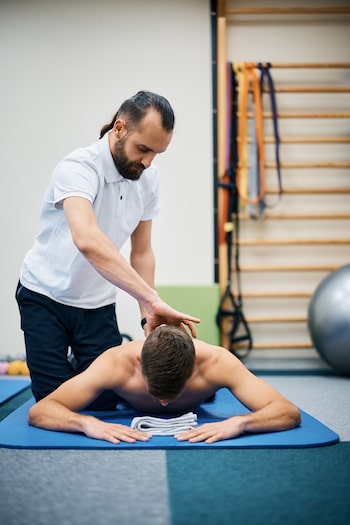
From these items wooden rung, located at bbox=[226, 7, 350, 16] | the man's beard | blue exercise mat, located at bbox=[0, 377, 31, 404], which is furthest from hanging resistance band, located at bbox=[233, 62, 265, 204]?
the man's beard

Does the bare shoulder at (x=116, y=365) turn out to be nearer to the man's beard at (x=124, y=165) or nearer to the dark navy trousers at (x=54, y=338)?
the dark navy trousers at (x=54, y=338)

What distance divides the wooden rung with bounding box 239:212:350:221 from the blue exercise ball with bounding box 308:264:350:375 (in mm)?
613

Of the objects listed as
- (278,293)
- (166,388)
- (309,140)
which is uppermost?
(309,140)

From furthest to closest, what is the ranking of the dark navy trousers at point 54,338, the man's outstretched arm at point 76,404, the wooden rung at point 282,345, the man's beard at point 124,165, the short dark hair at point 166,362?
the wooden rung at point 282,345 → the dark navy trousers at point 54,338 → the man's beard at point 124,165 → the man's outstretched arm at point 76,404 → the short dark hair at point 166,362

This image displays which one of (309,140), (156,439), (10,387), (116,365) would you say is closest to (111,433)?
(156,439)

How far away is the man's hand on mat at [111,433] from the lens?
2121mm

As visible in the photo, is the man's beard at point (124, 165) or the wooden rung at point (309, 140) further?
the wooden rung at point (309, 140)

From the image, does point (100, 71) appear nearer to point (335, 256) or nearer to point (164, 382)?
point (335, 256)

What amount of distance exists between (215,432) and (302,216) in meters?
2.90

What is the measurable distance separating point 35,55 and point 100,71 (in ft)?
1.82

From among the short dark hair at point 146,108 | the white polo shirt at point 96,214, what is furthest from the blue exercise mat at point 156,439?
the short dark hair at point 146,108

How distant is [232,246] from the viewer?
481 cm

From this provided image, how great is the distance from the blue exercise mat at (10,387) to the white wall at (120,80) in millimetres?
1167

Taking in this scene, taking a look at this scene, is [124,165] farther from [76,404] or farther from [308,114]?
[308,114]
